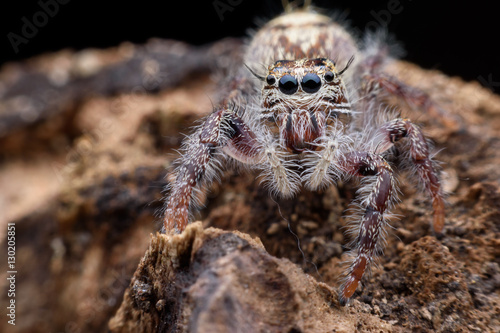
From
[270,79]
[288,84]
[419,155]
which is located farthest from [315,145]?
[419,155]

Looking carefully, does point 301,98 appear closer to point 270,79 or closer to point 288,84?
point 288,84

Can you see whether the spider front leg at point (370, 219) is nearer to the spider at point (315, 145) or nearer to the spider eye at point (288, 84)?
the spider at point (315, 145)

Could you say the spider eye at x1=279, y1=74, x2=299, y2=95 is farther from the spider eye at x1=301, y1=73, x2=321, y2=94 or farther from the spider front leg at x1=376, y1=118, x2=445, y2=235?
the spider front leg at x1=376, y1=118, x2=445, y2=235

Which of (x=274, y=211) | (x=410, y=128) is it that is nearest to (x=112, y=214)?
(x=274, y=211)

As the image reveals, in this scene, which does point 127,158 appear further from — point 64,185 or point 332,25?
point 332,25

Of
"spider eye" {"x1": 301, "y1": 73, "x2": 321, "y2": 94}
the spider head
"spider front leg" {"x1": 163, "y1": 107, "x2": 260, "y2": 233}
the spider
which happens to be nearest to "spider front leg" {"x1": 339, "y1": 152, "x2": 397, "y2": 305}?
the spider
